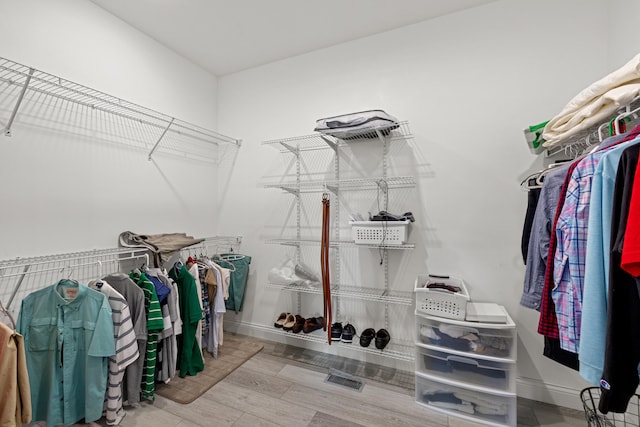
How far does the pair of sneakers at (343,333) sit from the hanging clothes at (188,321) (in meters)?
0.99

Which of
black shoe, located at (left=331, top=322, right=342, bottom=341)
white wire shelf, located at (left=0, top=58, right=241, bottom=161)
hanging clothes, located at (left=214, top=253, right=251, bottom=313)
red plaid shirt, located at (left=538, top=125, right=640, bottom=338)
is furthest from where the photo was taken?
hanging clothes, located at (left=214, top=253, right=251, bottom=313)

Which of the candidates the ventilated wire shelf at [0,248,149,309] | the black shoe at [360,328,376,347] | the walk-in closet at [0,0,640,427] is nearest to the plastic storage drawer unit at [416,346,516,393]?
the walk-in closet at [0,0,640,427]

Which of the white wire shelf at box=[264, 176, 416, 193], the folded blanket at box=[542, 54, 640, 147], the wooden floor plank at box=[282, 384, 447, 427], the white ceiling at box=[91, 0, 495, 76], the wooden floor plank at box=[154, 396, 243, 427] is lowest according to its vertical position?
the wooden floor plank at box=[154, 396, 243, 427]

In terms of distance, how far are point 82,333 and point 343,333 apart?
161 centimetres

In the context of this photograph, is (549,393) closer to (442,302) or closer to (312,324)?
(442,302)

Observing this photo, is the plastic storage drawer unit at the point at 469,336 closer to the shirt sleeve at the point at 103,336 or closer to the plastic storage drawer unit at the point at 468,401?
the plastic storage drawer unit at the point at 468,401

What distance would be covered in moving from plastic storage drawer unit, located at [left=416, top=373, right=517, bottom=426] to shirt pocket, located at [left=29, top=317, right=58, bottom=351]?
209cm

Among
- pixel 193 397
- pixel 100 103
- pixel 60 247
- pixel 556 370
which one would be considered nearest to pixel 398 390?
pixel 556 370

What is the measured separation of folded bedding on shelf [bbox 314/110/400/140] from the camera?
1.96m

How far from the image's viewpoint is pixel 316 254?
8.20ft

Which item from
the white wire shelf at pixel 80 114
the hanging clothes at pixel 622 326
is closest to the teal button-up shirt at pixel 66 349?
the white wire shelf at pixel 80 114

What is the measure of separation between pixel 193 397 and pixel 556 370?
7.61 ft

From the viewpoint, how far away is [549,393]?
180 cm

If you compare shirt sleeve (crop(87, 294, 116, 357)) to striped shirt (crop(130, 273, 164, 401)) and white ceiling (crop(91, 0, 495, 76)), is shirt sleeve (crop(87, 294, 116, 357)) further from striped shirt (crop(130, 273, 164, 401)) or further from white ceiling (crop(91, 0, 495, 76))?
→ white ceiling (crop(91, 0, 495, 76))
